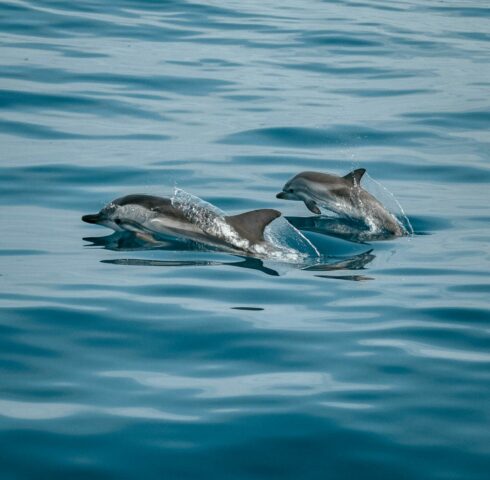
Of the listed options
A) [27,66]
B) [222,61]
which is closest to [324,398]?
[27,66]

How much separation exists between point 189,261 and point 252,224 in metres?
0.67

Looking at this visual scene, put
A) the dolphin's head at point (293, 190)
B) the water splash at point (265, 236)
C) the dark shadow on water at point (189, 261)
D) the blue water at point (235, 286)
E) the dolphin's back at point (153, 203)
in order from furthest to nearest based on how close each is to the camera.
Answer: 1. the dolphin's head at point (293, 190)
2. the dolphin's back at point (153, 203)
3. the water splash at point (265, 236)
4. the dark shadow on water at point (189, 261)
5. the blue water at point (235, 286)

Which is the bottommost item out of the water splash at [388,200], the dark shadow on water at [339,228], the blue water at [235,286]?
the dark shadow on water at [339,228]

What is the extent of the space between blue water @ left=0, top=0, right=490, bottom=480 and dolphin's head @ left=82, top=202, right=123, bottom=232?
0.13m

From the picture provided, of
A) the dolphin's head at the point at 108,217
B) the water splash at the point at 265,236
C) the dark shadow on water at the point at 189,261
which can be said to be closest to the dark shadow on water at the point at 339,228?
the water splash at the point at 265,236

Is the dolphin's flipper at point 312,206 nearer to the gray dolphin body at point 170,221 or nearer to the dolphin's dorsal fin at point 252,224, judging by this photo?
the gray dolphin body at point 170,221

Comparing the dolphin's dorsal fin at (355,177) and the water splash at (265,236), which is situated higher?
the dolphin's dorsal fin at (355,177)

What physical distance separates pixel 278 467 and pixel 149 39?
18275 mm

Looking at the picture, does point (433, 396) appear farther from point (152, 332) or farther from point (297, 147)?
point (297, 147)

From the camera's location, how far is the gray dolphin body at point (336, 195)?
12484 millimetres

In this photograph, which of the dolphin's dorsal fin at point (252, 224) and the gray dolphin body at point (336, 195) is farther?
the gray dolphin body at point (336, 195)

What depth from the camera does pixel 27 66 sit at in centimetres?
2006

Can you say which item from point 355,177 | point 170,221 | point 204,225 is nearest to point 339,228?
point 355,177

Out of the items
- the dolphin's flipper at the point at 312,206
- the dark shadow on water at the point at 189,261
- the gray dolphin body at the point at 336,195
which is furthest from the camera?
the dolphin's flipper at the point at 312,206
